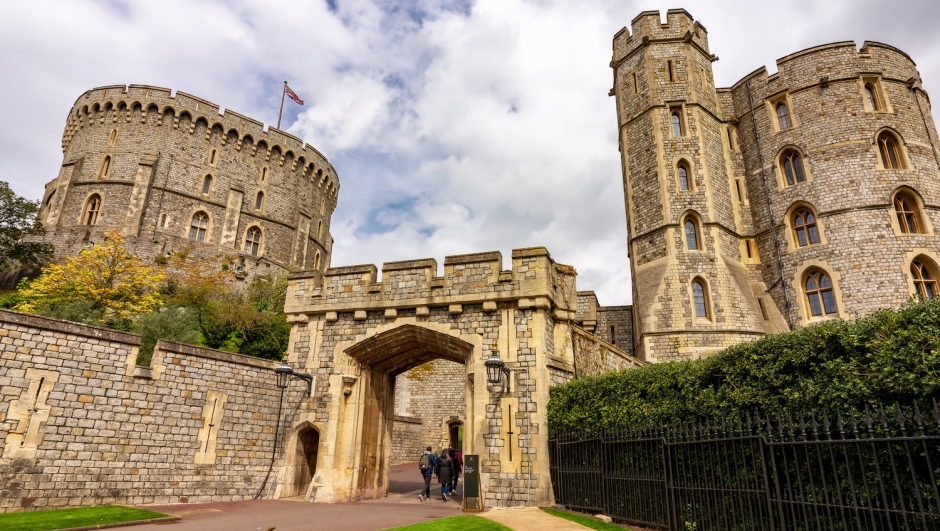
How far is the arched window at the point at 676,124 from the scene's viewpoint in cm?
2173

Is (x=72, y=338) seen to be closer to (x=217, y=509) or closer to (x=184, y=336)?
(x=217, y=509)

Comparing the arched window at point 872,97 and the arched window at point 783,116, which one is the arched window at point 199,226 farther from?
the arched window at point 872,97

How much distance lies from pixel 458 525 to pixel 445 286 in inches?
210

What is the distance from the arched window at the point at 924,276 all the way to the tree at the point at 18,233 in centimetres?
3803

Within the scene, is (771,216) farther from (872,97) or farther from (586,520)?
(586,520)

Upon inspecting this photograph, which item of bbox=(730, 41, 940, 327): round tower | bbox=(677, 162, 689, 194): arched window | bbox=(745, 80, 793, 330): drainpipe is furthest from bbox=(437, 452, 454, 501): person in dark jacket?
bbox=(730, 41, 940, 327): round tower

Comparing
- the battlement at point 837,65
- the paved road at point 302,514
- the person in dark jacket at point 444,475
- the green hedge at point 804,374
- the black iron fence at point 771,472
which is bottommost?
the paved road at point 302,514

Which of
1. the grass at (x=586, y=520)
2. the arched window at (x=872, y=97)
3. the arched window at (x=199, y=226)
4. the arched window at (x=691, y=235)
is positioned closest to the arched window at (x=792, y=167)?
the arched window at (x=872, y=97)

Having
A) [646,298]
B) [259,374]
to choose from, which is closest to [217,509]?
[259,374]

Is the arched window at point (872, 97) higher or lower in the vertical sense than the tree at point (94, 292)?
higher

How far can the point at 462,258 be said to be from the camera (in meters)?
11.5

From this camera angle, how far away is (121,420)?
9492 mm

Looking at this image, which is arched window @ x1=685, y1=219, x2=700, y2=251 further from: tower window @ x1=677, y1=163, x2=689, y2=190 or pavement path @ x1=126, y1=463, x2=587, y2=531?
pavement path @ x1=126, y1=463, x2=587, y2=531

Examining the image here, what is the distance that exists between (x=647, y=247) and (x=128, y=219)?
2894 centimetres
